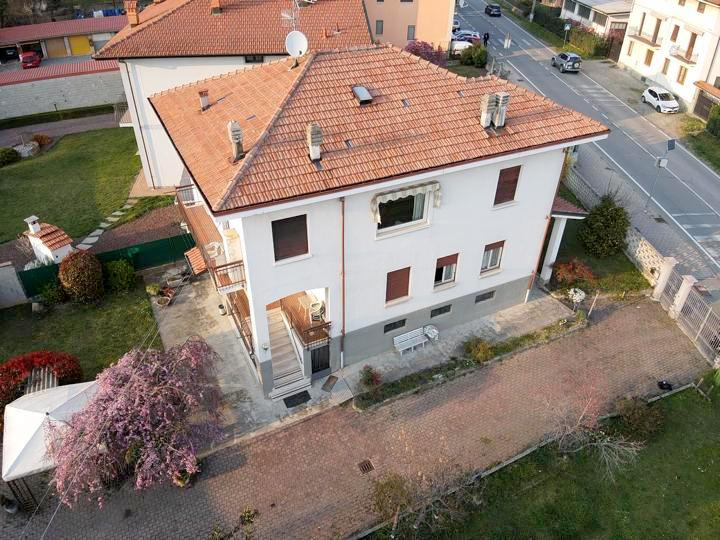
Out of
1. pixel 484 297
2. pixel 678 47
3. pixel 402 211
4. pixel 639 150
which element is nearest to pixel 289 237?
pixel 402 211

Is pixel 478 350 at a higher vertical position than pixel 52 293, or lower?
higher

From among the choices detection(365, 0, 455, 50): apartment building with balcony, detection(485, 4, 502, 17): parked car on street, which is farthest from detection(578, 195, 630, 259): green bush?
detection(485, 4, 502, 17): parked car on street

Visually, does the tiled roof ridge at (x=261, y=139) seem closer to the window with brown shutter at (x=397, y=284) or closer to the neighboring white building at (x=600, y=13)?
the window with brown shutter at (x=397, y=284)

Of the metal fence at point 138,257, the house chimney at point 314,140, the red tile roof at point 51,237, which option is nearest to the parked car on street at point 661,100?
the house chimney at point 314,140

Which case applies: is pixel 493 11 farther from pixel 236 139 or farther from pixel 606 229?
pixel 236 139

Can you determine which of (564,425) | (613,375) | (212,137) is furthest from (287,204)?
(613,375)

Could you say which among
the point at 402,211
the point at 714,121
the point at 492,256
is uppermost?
the point at 402,211
